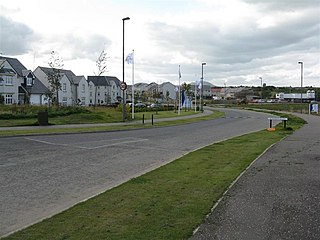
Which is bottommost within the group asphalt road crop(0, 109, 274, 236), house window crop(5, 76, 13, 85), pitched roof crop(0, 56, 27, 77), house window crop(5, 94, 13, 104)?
asphalt road crop(0, 109, 274, 236)

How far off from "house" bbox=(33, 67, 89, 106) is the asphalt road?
2414 inches

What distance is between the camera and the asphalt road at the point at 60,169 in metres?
7.57

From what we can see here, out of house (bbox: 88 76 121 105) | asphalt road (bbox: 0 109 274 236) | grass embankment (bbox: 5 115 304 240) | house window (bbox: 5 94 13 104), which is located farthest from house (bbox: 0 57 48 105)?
grass embankment (bbox: 5 115 304 240)

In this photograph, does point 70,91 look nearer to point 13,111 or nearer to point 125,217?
point 13,111

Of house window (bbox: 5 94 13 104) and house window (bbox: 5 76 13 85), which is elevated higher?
house window (bbox: 5 76 13 85)

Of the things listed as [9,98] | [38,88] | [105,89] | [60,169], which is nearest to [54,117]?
[60,169]

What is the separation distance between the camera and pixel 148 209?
6.88 metres

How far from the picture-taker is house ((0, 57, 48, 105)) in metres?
62.4

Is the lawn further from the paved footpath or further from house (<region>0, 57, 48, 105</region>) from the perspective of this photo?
house (<region>0, 57, 48, 105</region>)

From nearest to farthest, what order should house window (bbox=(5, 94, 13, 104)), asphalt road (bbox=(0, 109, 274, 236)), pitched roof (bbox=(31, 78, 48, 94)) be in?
asphalt road (bbox=(0, 109, 274, 236))
house window (bbox=(5, 94, 13, 104))
pitched roof (bbox=(31, 78, 48, 94))

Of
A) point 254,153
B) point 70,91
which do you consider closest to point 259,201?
point 254,153

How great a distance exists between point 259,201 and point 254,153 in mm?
7697

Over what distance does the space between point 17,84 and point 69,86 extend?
21.4 meters

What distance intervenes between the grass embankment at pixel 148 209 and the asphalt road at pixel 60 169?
1.96ft
